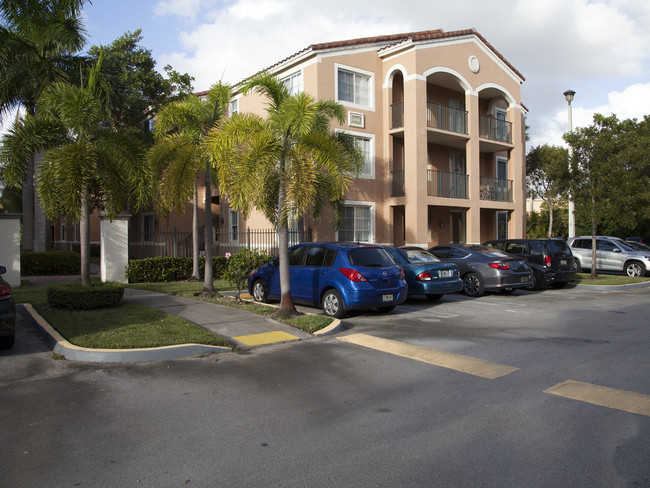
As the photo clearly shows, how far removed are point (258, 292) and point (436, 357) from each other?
5993mm

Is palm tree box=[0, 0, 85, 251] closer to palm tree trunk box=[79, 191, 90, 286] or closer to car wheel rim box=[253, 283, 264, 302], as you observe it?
palm tree trunk box=[79, 191, 90, 286]

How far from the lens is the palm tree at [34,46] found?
14.0 m

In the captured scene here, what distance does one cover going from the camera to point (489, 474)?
3580 mm

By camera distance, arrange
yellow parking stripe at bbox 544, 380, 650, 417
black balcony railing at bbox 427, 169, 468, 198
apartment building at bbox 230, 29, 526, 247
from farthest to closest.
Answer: black balcony railing at bbox 427, 169, 468, 198, apartment building at bbox 230, 29, 526, 247, yellow parking stripe at bbox 544, 380, 650, 417

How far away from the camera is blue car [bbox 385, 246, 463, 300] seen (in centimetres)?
1183

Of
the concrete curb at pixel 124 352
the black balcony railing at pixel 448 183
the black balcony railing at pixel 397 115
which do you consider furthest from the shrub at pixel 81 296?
the black balcony railing at pixel 448 183

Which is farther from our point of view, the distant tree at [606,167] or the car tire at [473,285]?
the distant tree at [606,167]

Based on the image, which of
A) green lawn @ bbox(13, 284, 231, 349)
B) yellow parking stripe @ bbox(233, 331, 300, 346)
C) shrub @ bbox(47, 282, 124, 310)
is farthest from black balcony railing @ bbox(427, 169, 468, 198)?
shrub @ bbox(47, 282, 124, 310)

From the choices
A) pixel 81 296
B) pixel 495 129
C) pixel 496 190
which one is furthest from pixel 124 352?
pixel 495 129

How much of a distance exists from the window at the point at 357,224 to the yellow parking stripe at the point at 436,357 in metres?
11.0

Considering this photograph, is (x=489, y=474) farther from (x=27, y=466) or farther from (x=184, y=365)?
(x=184, y=365)

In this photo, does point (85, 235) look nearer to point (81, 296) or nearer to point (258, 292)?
point (81, 296)

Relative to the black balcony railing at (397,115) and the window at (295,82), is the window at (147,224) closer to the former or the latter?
the window at (295,82)

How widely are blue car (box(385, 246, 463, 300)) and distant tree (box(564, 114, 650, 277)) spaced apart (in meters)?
8.92
